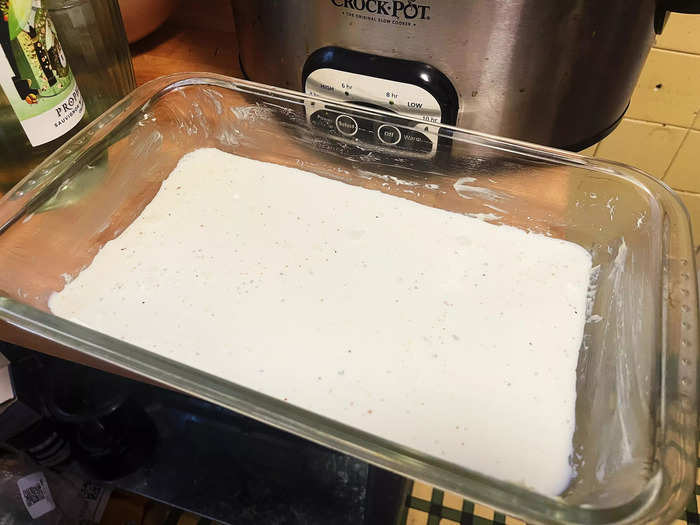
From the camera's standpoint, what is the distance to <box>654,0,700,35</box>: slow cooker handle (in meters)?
0.36

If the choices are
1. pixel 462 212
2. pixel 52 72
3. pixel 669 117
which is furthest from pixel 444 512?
pixel 52 72

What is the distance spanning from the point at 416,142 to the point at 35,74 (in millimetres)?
270

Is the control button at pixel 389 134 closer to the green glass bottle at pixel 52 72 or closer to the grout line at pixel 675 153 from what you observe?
the green glass bottle at pixel 52 72

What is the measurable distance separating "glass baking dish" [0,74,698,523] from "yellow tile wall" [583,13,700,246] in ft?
1.24

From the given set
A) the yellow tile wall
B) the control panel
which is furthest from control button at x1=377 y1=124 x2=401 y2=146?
the yellow tile wall

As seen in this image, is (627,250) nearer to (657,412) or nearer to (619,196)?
(619,196)

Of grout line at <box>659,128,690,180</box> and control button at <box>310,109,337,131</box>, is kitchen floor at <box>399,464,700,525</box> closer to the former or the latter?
grout line at <box>659,128,690,180</box>

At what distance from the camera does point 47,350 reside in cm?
40

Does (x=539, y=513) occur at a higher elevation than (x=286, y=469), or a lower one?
higher

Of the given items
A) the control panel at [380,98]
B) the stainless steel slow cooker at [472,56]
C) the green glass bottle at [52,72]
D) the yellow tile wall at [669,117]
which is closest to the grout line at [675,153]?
the yellow tile wall at [669,117]

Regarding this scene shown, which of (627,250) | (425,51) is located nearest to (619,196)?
(627,250)

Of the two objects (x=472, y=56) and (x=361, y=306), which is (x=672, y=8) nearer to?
(x=472, y=56)

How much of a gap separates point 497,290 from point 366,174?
0.51 feet

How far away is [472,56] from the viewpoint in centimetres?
38
